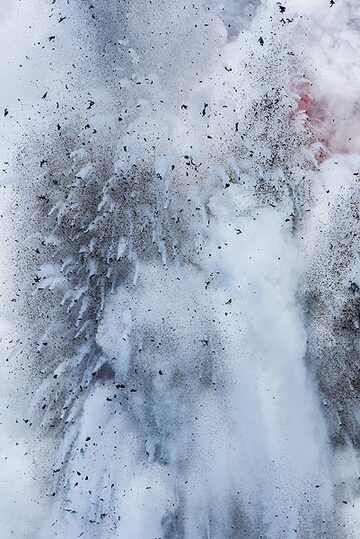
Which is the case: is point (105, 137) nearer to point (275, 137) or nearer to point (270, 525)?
point (275, 137)

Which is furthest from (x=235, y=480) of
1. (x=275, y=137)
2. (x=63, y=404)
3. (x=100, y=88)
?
(x=100, y=88)

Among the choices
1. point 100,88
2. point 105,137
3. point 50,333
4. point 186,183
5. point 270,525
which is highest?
point 100,88

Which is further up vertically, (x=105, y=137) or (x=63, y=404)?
(x=105, y=137)

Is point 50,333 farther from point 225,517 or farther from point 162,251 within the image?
point 225,517

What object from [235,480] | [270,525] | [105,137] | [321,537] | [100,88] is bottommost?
[321,537]

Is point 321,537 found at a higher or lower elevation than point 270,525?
lower

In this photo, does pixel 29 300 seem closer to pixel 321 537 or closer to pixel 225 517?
pixel 225 517

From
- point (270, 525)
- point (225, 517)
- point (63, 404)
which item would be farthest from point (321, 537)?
point (63, 404)
